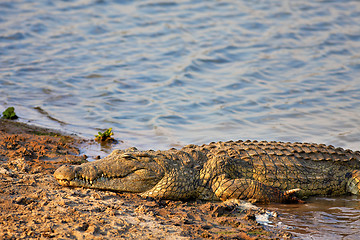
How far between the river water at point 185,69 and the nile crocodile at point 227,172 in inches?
79.9

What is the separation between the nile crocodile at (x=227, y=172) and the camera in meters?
5.20

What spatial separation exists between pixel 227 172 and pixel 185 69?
6.66m

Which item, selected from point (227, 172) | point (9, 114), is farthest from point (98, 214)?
point (9, 114)

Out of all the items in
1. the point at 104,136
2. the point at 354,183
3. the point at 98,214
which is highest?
the point at 98,214

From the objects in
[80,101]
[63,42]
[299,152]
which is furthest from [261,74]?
[63,42]

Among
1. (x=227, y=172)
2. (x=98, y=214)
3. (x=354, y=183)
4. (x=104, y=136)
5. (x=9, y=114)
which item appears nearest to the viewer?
(x=98, y=214)

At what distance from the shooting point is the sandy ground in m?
4.00

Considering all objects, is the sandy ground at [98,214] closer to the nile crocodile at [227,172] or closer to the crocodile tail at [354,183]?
the nile crocodile at [227,172]

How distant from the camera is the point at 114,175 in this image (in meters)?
5.18

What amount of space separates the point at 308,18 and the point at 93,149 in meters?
11.6

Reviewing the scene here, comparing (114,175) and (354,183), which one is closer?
(114,175)

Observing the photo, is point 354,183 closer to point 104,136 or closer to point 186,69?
point 104,136

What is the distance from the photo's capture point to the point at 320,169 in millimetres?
5945

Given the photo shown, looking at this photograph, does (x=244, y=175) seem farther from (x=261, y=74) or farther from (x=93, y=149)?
(x=261, y=74)
